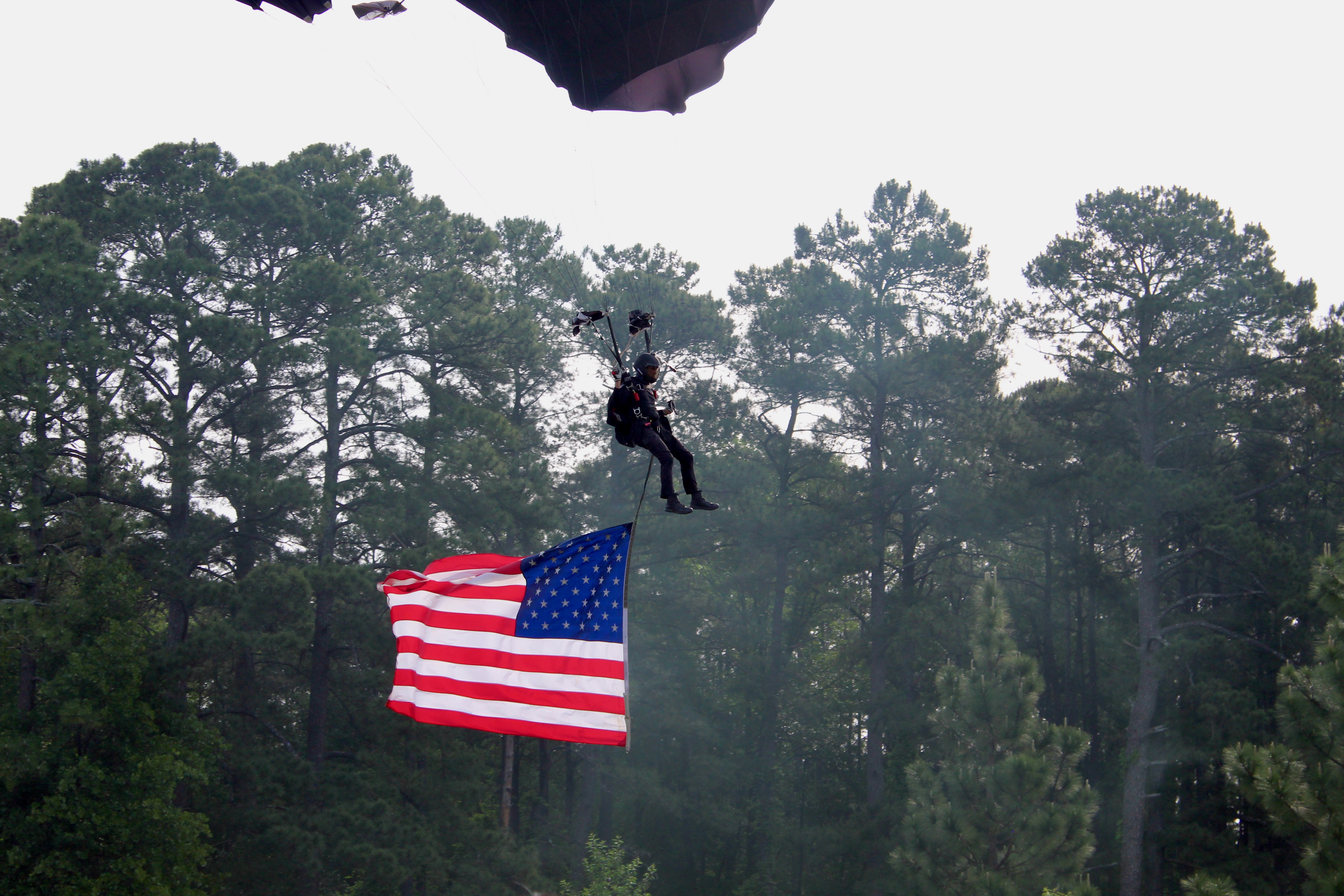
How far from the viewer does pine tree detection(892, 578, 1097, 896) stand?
56.1 feet

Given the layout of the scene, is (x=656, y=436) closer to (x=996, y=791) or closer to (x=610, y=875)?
(x=996, y=791)

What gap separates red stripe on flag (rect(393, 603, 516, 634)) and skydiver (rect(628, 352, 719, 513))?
1.99 metres

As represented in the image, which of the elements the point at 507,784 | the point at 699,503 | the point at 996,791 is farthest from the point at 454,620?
the point at 507,784

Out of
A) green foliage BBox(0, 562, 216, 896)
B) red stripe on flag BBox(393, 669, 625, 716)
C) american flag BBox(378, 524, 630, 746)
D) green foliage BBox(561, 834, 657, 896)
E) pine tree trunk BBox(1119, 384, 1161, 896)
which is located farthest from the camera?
pine tree trunk BBox(1119, 384, 1161, 896)

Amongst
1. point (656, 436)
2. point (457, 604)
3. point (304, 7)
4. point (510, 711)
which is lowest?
point (510, 711)

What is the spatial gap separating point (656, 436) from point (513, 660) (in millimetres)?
2508

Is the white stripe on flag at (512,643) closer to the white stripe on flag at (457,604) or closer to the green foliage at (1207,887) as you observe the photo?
the white stripe on flag at (457,604)

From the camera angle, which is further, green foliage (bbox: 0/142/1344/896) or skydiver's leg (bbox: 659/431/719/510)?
green foliage (bbox: 0/142/1344/896)

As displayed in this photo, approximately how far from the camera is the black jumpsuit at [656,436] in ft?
28.2


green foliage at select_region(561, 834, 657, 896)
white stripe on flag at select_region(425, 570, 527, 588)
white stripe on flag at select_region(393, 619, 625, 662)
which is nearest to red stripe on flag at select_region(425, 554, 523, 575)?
white stripe on flag at select_region(425, 570, 527, 588)

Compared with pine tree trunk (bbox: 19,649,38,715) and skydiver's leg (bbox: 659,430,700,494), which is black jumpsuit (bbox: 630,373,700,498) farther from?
pine tree trunk (bbox: 19,649,38,715)

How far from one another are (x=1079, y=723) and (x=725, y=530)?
12094 mm

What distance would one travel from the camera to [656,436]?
343 inches

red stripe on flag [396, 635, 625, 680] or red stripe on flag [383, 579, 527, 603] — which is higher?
red stripe on flag [383, 579, 527, 603]
